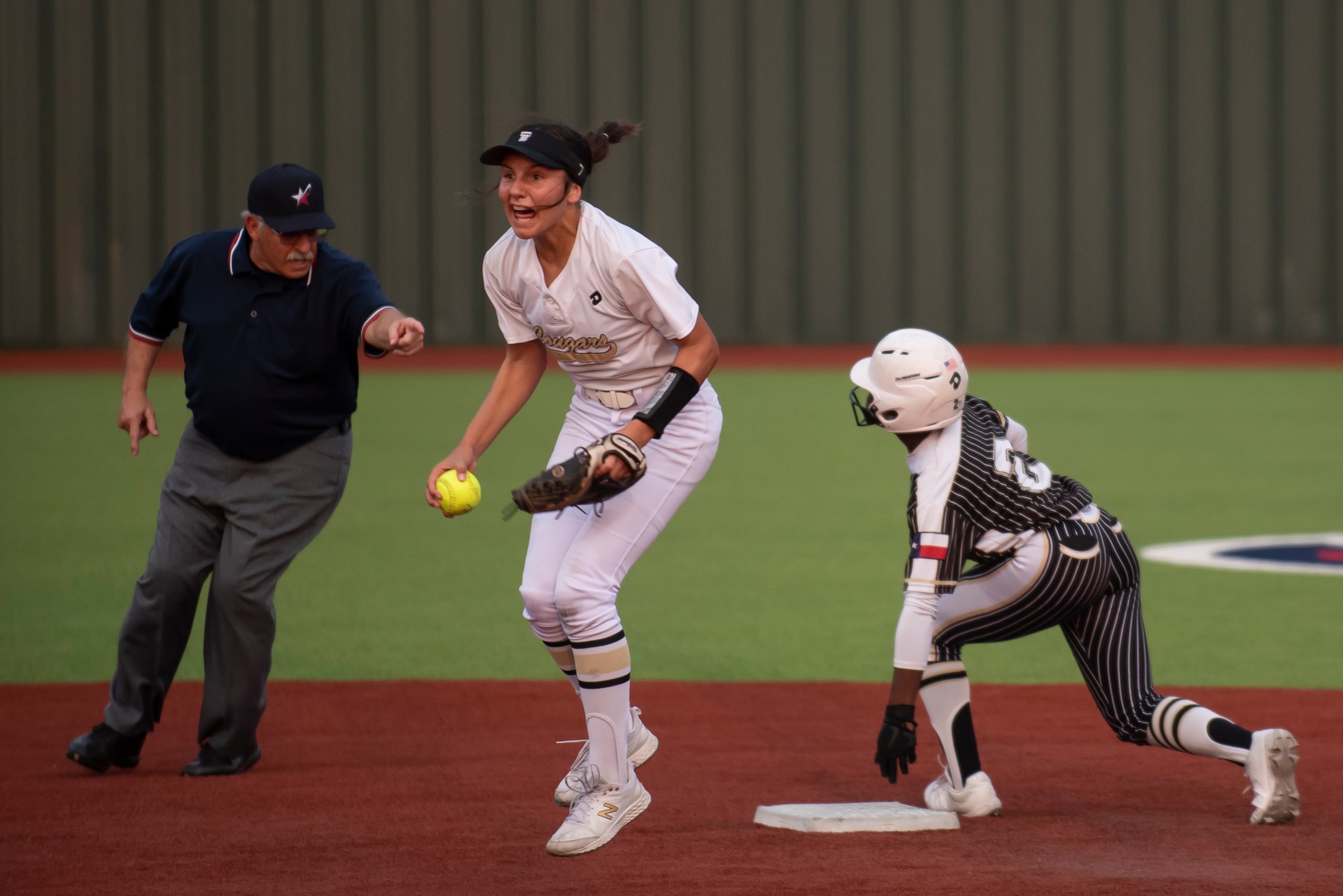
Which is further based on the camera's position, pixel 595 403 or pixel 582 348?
pixel 595 403

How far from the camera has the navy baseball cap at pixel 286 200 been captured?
195 inches

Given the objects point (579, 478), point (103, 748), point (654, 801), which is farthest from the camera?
point (103, 748)

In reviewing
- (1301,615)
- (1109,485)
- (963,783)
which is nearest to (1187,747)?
(963,783)

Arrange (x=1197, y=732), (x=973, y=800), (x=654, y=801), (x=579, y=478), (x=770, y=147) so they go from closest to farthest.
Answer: (x=579, y=478), (x=1197, y=732), (x=973, y=800), (x=654, y=801), (x=770, y=147)

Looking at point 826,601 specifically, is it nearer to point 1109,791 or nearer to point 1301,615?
point 1301,615

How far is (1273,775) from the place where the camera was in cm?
443

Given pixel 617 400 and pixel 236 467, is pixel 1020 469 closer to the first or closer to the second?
pixel 617 400

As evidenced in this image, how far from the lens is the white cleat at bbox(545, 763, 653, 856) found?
4297 millimetres

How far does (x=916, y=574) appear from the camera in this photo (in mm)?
4348

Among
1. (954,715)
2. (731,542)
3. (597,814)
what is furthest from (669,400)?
(731,542)

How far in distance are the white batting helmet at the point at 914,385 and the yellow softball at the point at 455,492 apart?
3.67ft

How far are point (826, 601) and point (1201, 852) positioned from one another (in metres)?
4.04

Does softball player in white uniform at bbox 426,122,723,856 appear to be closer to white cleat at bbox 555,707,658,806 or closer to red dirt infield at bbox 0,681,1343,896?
white cleat at bbox 555,707,658,806

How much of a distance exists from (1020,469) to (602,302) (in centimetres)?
129
